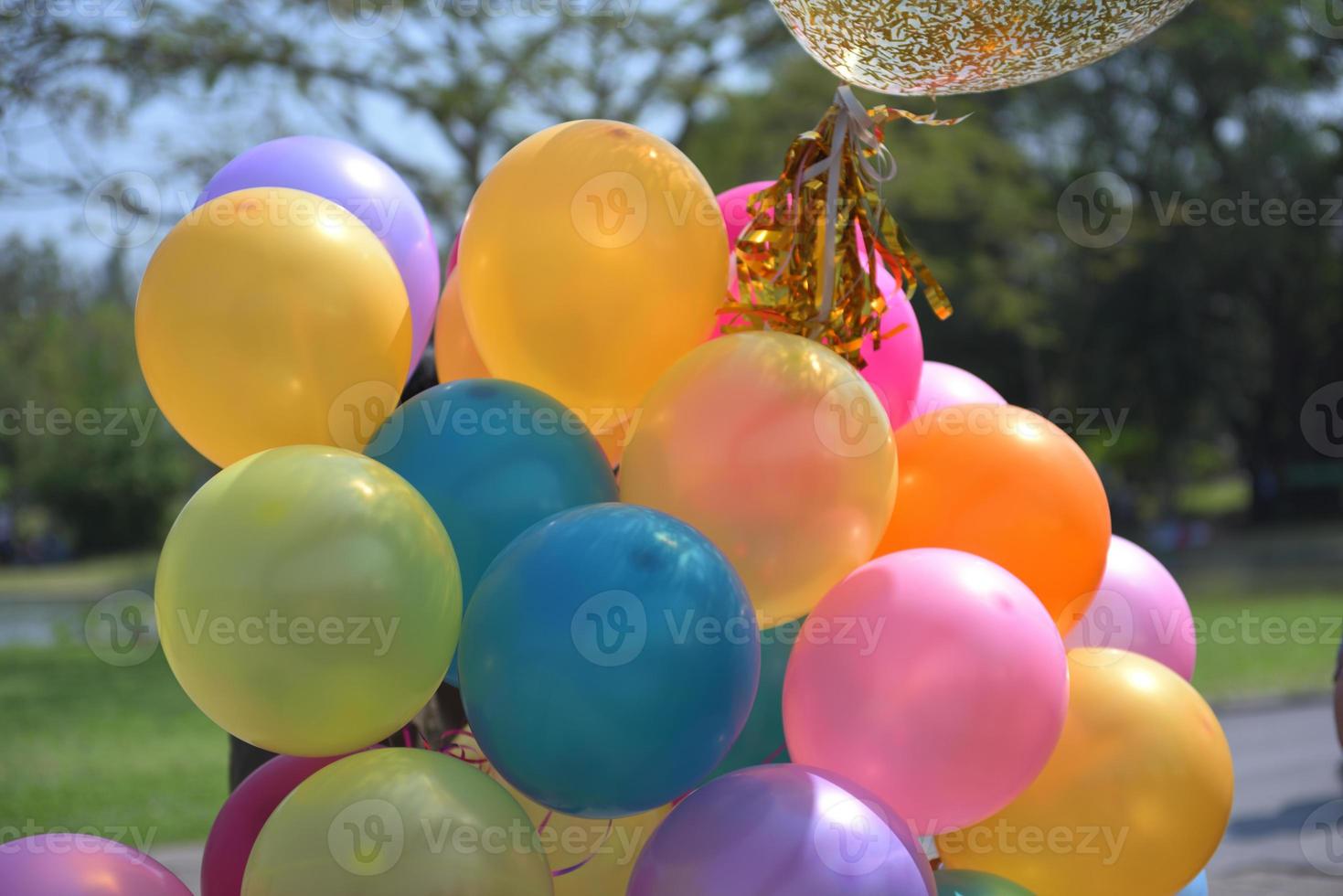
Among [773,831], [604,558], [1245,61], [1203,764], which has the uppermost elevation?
[604,558]

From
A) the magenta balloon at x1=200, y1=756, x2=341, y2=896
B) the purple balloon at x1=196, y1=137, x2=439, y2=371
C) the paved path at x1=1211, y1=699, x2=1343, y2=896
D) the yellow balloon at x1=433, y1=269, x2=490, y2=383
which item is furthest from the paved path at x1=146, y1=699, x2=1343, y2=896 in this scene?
the purple balloon at x1=196, y1=137, x2=439, y2=371

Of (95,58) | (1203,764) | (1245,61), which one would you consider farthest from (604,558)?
(1245,61)

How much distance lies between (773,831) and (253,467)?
3.36 feet

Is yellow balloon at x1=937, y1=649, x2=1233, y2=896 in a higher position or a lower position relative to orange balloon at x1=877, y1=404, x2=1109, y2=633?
lower

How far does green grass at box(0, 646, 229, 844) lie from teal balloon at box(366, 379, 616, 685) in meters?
4.36

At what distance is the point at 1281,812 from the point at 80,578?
2251 cm

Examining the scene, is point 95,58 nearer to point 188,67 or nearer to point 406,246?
point 188,67

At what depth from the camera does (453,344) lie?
8.90ft

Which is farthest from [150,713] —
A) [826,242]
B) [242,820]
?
[826,242]

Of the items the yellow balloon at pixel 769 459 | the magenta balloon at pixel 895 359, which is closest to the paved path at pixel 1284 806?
the magenta balloon at pixel 895 359

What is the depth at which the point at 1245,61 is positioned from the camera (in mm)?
21609

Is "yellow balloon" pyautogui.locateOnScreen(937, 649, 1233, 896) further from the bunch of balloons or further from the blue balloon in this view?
the blue balloon

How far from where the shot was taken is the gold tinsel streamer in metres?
2.43

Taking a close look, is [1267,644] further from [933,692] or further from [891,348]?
[933,692]
